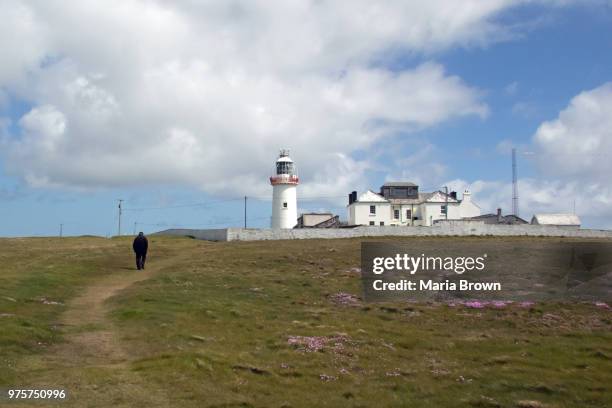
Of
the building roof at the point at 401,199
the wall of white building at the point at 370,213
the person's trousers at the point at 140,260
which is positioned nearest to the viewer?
the person's trousers at the point at 140,260

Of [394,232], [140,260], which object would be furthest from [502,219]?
[140,260]

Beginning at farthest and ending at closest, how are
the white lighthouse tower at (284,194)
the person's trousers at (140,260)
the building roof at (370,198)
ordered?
the building roof at (370,198)
the white lighthouse tower at (284,194)
the person's trousers at (140,260)

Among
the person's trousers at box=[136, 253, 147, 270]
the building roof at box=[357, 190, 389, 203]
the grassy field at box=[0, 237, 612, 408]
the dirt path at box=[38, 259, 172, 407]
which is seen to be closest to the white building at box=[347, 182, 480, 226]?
the building roof at box=[357, 190, 389, 203]

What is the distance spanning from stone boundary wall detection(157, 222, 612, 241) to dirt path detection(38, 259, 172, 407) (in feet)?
140

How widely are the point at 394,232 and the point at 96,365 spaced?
61.6 meters

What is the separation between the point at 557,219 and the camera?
105 metres

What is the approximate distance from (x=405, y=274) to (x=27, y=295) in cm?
2026

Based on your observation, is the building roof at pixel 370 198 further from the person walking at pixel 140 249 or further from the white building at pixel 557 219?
the person walking at pixel 140 249

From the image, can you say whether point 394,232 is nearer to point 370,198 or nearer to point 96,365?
point 370,198

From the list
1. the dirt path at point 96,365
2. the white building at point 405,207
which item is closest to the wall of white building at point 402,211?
the white building at point 405,207

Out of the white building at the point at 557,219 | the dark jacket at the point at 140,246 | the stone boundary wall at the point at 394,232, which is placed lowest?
the dark jacket at the point at 140,246

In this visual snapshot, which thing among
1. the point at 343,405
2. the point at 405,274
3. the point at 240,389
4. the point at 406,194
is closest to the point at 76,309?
the point at 240,389

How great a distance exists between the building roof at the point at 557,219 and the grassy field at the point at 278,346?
77847 millimetres

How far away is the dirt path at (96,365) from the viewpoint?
571 inches
